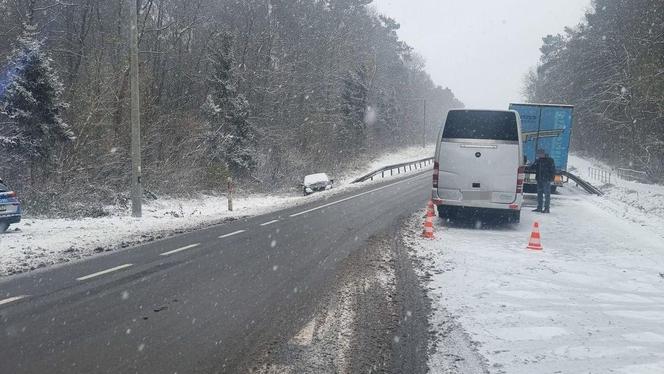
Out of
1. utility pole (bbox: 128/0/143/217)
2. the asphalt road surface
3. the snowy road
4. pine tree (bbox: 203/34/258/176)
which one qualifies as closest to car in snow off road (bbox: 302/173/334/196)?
pine tree (bbox: 203/34/258/176)

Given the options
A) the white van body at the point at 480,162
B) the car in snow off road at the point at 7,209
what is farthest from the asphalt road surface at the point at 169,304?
the car in snow off road at the point at 7,209

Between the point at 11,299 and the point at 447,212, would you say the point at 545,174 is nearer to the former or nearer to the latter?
the point at 447,212

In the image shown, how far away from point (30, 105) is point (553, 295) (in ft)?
53.1

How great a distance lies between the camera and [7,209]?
11180mm

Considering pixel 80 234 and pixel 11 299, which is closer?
pixel 11 299

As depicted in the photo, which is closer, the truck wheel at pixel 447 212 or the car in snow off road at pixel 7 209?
the car in snow off road at pixel 7 209

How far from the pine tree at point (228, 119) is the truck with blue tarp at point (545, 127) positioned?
15200 mm

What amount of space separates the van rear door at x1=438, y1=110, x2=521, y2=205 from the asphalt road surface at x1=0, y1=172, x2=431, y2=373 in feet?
8.88

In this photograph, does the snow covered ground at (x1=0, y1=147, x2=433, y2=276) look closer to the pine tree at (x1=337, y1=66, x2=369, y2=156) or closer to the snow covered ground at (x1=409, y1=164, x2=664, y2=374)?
the snow covered ground at (x1=409, y1=164, x2=664, y2=374)

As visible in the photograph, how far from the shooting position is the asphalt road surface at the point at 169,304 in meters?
4.41

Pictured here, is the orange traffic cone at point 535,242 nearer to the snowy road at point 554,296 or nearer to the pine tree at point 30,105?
the snowy road at point 554,296

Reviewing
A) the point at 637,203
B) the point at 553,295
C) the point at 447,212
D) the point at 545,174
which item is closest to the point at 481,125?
the point at 447,212

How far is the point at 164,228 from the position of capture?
12.6 m

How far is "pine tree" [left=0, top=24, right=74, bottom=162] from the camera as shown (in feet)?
49.3
